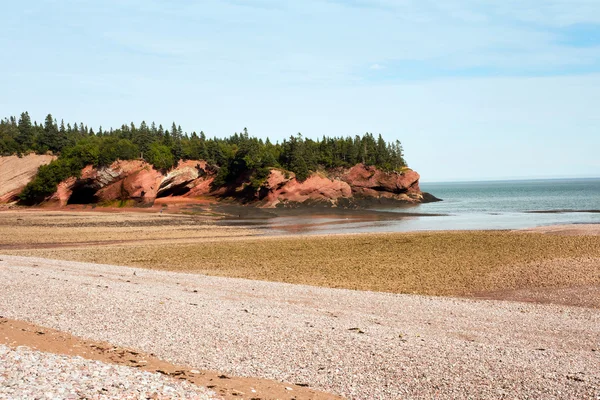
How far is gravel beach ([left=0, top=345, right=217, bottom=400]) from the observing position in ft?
32.8

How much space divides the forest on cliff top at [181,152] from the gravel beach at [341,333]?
3514 inches

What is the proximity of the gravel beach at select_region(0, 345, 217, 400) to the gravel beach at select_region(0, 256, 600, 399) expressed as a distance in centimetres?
221

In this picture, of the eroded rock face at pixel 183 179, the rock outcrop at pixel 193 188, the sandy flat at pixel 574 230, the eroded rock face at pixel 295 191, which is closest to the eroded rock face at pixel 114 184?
the rock outcrop at pixel 193 188

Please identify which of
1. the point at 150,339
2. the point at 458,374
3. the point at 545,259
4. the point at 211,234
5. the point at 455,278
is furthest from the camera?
the point at 211,234

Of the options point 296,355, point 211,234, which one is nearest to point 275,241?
point 211,234

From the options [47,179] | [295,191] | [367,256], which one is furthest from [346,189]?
[367,256]

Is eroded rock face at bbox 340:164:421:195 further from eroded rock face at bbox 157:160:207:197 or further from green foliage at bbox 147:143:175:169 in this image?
green foliage at bbox 147:143:175:169

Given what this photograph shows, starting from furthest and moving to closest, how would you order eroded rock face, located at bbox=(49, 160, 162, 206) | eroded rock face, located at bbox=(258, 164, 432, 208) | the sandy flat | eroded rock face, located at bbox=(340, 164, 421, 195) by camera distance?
eroded rock face, located at bbox=(340, 164, 421, 195), eroded rock face, located at bbox=(258, 164, 432, 208), eroded rock face, located at bbox=(49, 160, 162, 206), the sandy flat

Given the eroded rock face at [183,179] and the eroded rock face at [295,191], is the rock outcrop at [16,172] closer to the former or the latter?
the eroded rock face at [183,179]

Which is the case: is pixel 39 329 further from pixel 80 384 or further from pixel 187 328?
pixel 80 384

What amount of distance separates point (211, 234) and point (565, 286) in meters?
37.9

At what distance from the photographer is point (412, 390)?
12.1m

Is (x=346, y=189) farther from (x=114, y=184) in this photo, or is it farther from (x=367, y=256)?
(x=367, y=256)

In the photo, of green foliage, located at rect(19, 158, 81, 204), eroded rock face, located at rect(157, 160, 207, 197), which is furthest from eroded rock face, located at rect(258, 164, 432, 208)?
green foliage, located at rect(19, 158, 81, 204)
